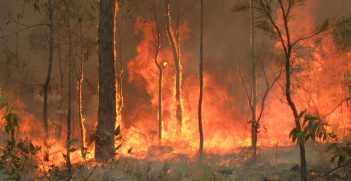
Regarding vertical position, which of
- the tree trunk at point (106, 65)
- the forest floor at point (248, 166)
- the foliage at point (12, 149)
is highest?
the tree trunk at point (106, 65)

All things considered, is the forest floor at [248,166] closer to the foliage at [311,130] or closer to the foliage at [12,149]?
the foliage at [12,149]

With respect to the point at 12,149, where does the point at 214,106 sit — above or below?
above

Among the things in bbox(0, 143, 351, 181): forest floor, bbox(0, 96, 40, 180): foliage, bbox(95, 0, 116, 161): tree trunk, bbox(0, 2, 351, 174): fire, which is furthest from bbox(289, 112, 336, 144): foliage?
bbox(0, 2, 351, 174): fire

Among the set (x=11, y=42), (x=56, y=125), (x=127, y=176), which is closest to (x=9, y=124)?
(x=127, y=176)

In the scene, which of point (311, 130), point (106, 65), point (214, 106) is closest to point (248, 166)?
point (106, 65)

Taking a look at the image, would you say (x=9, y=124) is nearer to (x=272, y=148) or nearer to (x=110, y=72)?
(x=110, y=72)

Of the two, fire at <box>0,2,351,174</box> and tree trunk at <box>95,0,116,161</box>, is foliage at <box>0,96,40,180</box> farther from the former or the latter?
fire at <box>0,2,351,174</box>

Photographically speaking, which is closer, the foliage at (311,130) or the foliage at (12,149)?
the foliage at (12,149)

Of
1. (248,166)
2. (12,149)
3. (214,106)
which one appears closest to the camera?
(12,149)

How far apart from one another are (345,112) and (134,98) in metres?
21.8

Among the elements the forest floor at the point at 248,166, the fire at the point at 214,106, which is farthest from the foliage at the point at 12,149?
the fire at the point at 214,106

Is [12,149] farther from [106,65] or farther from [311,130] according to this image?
[106,65]

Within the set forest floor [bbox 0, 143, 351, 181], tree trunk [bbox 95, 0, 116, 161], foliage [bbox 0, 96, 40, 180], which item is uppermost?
tree trunk [bbox 95, 0, 116, 161]

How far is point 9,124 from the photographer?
5598 millimetres
